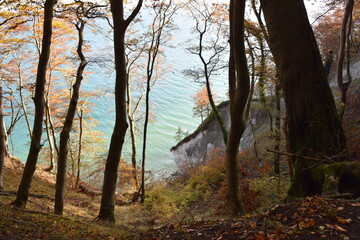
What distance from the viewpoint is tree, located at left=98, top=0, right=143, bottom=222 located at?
23.4 feet

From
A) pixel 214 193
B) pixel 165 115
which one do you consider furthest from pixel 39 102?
pixel 165 115

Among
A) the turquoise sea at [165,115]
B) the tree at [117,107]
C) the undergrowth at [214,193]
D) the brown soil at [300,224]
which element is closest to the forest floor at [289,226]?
the brown soil at [300,224]

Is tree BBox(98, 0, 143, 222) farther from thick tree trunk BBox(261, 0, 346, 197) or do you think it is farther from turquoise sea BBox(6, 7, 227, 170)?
turquoise sea BBox(6, 7, 227, 170)

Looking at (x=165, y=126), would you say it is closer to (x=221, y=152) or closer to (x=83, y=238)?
(x=221, y=152)

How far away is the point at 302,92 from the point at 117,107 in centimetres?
455

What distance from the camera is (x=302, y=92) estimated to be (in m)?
4.27

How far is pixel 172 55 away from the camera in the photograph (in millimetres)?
42656

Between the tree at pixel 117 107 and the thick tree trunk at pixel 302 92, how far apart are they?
3.91m

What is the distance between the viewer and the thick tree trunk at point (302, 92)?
411cm

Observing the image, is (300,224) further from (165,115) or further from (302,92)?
(165,115)

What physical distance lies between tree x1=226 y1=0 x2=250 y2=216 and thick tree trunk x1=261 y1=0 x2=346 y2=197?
1.95ft

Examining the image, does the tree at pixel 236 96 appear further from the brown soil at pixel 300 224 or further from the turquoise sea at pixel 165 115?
the turquoise sea at pixel 165 115

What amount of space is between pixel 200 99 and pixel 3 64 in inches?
856

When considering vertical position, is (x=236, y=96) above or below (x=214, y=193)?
above
